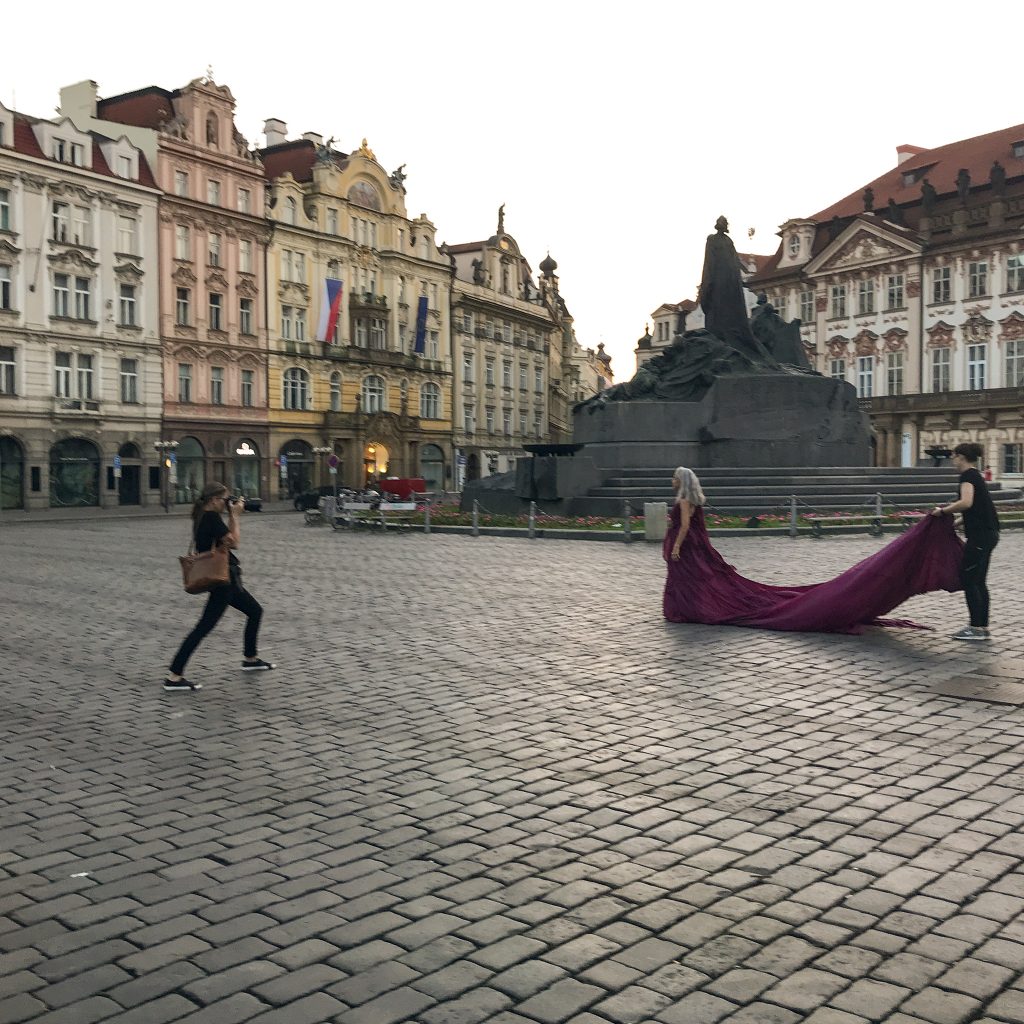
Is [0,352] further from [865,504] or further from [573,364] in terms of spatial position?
[573,364]

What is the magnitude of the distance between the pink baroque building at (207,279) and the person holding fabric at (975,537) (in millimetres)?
46274

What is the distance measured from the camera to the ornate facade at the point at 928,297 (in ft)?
197

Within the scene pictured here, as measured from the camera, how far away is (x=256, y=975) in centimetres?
388

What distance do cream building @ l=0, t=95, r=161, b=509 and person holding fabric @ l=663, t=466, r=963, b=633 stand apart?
132ft

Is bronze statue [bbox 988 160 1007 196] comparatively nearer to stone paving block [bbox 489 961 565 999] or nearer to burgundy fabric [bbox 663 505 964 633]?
burgundy fabric [bbox 663 505 964 633]

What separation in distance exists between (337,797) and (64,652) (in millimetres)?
5657

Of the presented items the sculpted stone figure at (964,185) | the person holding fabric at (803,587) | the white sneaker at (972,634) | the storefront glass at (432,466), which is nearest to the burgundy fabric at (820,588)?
the person holding fabric at (803,587)

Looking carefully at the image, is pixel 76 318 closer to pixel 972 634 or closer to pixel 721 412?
pixel 721 412

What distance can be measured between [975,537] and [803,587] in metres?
1.79

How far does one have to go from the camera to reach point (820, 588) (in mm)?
11273

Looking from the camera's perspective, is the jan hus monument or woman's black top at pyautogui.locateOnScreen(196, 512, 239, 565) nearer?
woman's black top at pyautogui.locateOnScreen(196, 512, 239, 565)

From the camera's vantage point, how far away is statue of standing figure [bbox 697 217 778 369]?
3200cm

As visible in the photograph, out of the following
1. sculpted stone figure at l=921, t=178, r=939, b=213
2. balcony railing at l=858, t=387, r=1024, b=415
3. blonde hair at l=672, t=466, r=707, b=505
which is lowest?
blonde hair at l=672, t=466, r=707, b=505

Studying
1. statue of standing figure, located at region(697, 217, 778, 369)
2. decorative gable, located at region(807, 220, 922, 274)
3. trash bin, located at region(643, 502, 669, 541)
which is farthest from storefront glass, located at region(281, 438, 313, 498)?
trash bin, located at region(643, 502, 669, 541)
